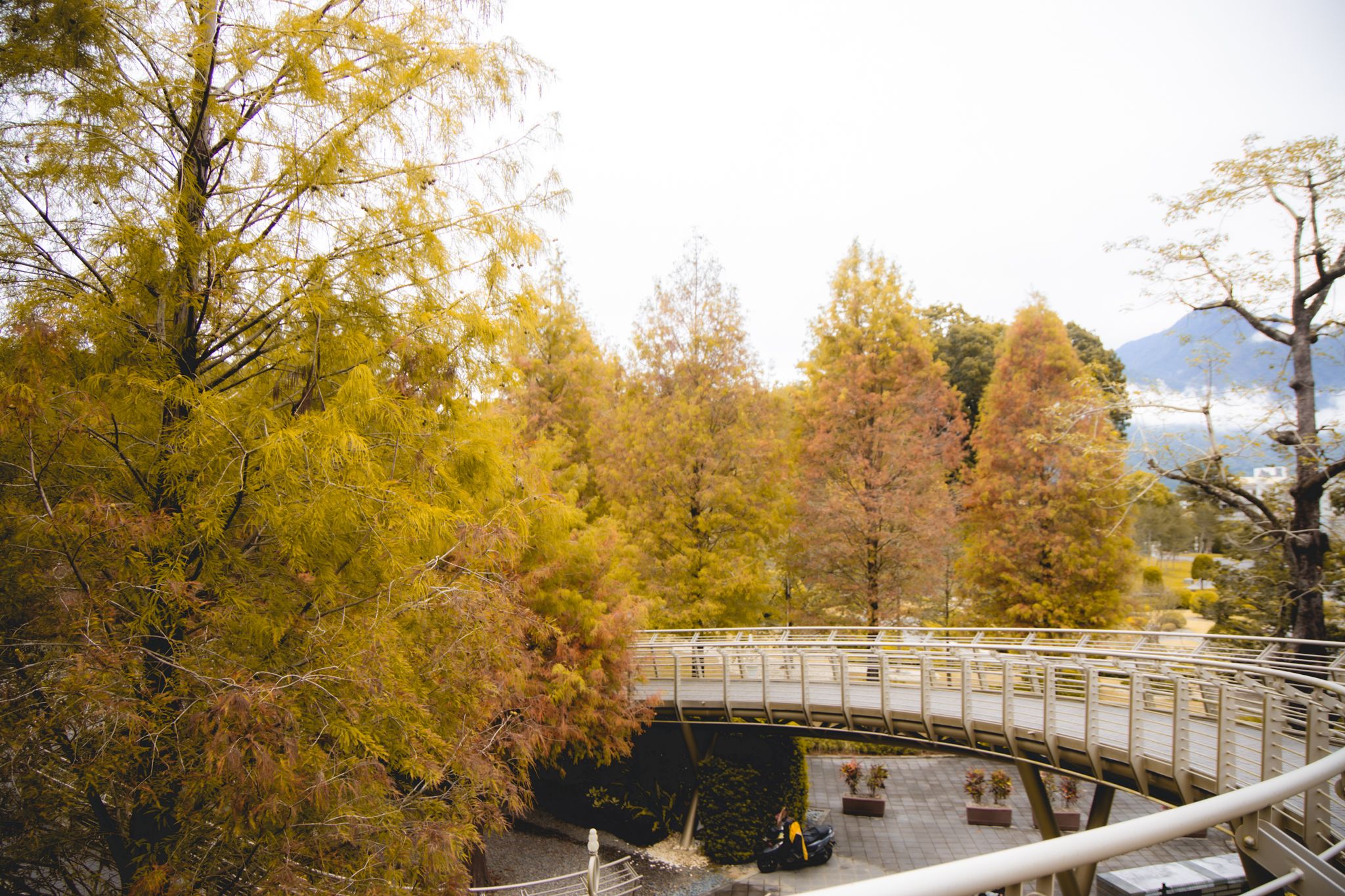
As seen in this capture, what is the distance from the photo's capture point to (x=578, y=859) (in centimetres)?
1302

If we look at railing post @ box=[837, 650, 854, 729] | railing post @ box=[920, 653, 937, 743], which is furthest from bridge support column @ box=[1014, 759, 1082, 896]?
railing post @ box=[837, 650, 854, 729]

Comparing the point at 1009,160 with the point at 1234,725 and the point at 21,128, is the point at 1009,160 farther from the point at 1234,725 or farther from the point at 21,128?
the point at 21,128

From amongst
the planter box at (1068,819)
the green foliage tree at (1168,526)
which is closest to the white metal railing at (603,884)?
the planter box at (1068,819)

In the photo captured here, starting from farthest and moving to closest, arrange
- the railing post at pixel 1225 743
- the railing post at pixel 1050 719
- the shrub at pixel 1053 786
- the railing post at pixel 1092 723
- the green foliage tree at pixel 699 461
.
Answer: the green foliage tree at pixel 699 461 → the shrub at pixel 1053 786 → the railing post at pixel 1050 719 → the railing post at pixel 1092 723 → the railing post at pixel 1225 743

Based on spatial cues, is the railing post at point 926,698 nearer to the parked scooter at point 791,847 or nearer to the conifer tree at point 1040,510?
the parked scooter at point 791,847

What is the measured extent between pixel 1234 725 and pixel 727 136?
17.5 meters

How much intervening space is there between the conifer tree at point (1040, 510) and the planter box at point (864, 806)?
5.49 metres

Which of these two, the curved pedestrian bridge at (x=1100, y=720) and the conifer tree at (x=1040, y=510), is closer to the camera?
the curved pedestrian bridge at (x=1100, y=720)

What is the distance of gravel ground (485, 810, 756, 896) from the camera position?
40.3ft

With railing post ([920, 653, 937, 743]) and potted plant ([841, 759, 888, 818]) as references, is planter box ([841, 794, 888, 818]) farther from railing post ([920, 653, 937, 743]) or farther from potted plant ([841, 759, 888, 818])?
railing post ([920, 653, 937, 743])

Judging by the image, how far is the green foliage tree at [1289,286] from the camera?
10.4 meters

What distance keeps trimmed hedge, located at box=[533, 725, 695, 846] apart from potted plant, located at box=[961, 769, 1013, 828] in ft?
20.6

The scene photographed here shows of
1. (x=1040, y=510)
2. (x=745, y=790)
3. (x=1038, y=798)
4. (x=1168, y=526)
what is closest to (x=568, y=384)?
(x=745, y=790)

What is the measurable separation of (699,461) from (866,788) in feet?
29.9
